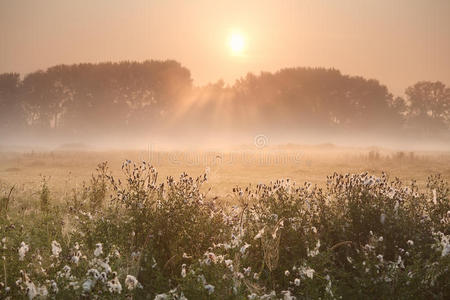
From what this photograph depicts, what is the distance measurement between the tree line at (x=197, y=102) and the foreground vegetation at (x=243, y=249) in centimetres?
4680

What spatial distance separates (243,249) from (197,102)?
169 feet

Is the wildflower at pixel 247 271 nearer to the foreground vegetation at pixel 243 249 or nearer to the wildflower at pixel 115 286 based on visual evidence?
the foreground vegetation at pixel 243 249

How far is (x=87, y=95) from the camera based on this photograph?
5584cm

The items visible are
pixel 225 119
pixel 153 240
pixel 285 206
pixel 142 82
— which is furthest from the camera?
pixel 225 119

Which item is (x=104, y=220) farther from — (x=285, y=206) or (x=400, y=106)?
(x=400, y=106)

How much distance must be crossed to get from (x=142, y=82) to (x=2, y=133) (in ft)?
62.4

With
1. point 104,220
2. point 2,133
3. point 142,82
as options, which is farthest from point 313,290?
point 2,133

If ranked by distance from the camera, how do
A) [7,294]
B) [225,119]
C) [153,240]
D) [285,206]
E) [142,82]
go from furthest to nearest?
[225,119]
[142,82]
[285,206]
[153,240]
[7,294]

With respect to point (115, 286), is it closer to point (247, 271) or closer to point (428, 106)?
point (247, 271)

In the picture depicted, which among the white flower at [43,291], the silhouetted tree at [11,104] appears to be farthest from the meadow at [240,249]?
the silhouetted tree at [11,104]

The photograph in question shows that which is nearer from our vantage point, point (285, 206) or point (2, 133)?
point (285, 206)

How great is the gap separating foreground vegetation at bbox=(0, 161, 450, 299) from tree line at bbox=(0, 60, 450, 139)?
154ft

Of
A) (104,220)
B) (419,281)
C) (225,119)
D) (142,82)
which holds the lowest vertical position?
(419,281)

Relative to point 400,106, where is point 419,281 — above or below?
below
